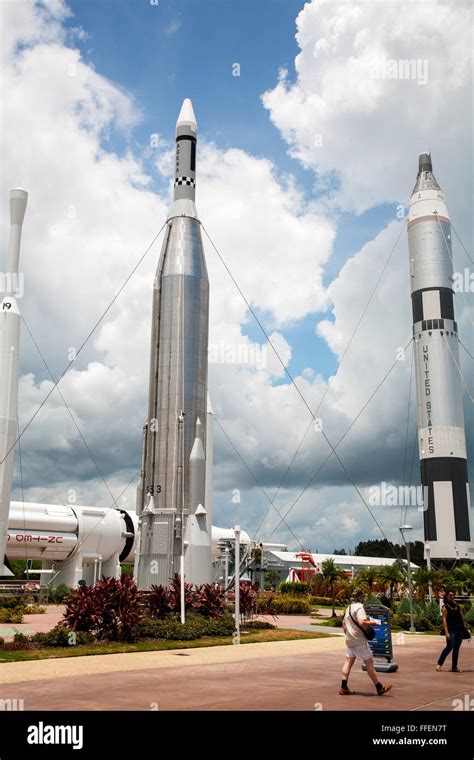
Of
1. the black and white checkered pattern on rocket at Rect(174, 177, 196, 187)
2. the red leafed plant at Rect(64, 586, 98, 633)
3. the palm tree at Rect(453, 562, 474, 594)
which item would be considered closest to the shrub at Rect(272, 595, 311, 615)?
the palm tree at Rect(453, 562, 474, 594)

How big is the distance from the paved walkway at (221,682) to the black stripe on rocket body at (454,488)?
122 feet

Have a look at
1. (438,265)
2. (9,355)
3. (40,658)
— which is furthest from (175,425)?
(438,265)

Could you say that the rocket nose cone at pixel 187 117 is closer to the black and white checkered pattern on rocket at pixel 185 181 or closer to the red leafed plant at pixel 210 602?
the black and white checkered pattern on rocket at pixel 185 181

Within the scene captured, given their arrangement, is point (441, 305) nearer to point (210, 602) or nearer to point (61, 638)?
point (210, 602)

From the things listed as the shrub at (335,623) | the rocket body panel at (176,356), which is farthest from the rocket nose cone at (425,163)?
the shrub at (335,623)

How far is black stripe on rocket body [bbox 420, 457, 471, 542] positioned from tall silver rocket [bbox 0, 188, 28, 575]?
109 feet

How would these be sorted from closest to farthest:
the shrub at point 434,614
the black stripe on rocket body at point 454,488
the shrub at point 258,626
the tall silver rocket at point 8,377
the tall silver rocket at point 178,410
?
the shrub at point 258,626
the shrub at point 434,614
the tall silver rocket at point 178,410
the tall silver rocket at point 8,377
the black stripe on rocket body at point 454,488

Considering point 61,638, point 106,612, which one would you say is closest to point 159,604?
point 106,612

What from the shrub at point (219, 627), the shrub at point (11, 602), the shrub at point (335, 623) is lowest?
the shrub at point (335, 623)

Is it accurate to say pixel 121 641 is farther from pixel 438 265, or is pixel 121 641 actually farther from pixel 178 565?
pixel 438 265

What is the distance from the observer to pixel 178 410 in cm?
3322

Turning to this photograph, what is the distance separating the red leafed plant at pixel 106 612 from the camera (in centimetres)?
1933
